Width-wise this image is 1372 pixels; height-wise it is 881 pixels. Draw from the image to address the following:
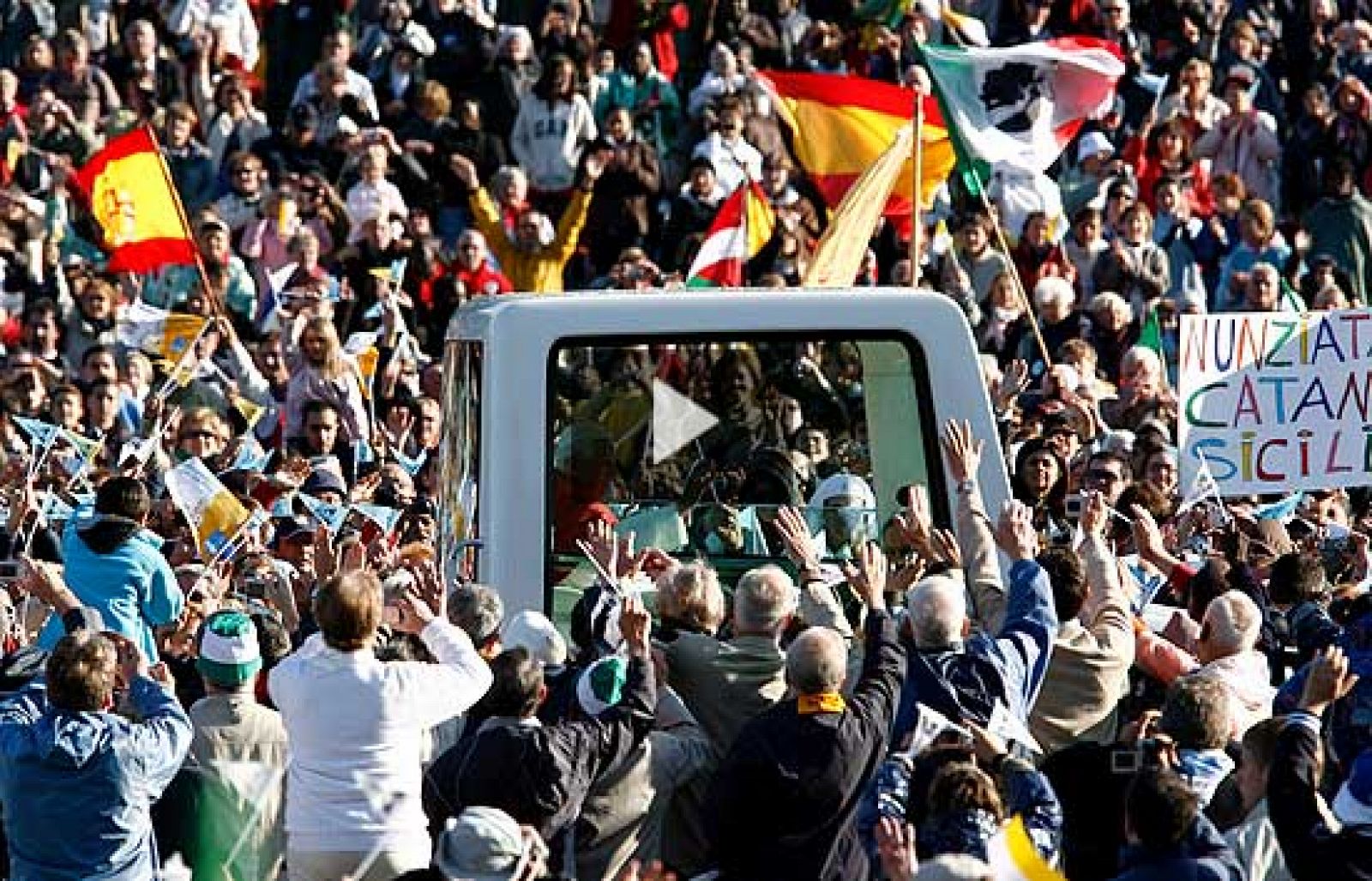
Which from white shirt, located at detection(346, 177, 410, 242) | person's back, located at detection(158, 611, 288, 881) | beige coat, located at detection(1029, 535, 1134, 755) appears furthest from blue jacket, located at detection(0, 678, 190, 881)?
white shirt, located at detection(346, 177, 410, 242)

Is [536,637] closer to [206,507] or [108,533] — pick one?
[108,533]

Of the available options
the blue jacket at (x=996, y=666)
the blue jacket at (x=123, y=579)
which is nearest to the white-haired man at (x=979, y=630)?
the blue jacket at (x=996, y=666)

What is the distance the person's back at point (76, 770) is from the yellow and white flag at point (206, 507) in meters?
4.30

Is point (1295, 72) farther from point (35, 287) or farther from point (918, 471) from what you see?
point (918, 471)

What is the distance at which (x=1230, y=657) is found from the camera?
9.86 m

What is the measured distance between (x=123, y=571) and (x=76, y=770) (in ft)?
8.03

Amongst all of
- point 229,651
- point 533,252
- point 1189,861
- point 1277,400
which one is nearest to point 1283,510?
point 1277,400

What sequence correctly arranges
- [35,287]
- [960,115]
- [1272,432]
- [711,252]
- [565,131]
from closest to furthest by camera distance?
[1272,432], [960,115], [711,252], [35,287], [565,131]

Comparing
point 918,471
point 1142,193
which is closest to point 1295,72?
point 1142,193

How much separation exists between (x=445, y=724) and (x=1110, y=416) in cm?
612

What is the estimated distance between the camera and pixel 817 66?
838 inches

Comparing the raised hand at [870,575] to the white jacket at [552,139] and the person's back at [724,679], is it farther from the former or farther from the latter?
the white jacket at [552,139]

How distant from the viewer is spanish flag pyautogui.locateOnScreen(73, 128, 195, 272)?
17.5 metres

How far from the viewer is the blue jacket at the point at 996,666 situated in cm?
892
